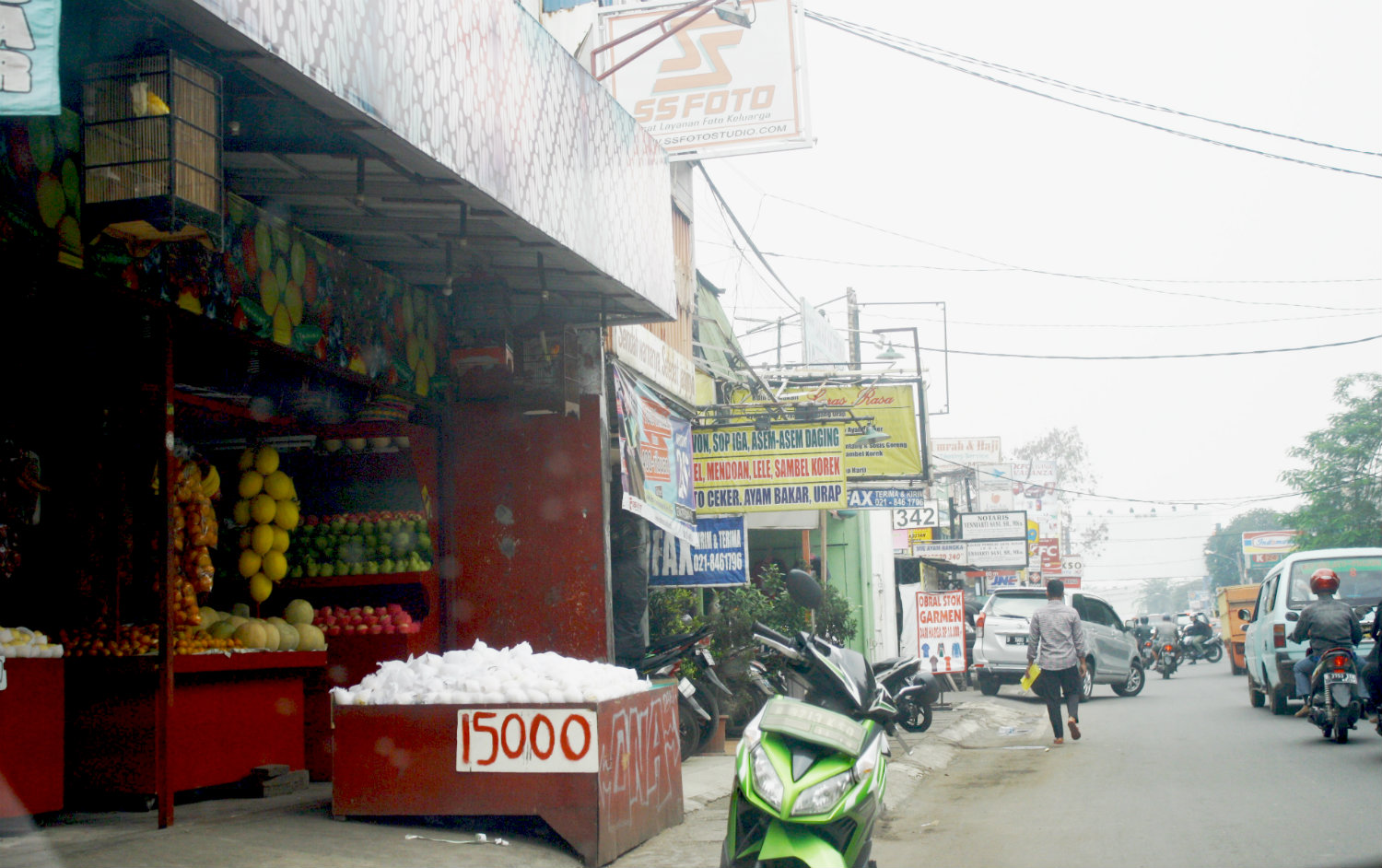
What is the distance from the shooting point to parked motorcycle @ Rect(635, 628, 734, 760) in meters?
9.98

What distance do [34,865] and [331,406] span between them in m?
4.37

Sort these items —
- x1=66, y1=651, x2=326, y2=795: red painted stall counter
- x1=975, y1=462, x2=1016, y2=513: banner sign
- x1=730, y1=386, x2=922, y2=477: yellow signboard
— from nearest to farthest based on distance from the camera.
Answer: x1=66, y1=651, x2=326, y2=795: red painted stall counter < x1=730, y1=386, x2=922, y2=477: yellow signboard < x1=975, y1=462, x2=1016, y2=513: banner sign

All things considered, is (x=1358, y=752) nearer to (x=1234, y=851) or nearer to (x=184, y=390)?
(x=1234, y=851)

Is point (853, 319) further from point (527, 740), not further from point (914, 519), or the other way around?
point (527, 740)

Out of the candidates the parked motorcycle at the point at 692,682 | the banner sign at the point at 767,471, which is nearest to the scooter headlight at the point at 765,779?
the parked motorcycle at the point at 692,682

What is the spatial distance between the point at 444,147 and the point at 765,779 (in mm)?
3150

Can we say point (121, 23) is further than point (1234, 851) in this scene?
No

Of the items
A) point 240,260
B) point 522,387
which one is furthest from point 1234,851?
point 240,260

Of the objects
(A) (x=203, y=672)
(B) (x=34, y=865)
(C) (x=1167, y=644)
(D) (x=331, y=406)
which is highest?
(D) (x=331, y=406)

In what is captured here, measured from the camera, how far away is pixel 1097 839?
689 cm

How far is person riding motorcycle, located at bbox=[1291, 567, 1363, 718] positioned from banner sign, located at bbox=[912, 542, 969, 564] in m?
26.3

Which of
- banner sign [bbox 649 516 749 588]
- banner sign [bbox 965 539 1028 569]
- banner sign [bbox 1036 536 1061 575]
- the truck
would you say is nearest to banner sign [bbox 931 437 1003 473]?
banner sign [bbox 1036 536 1061 575]

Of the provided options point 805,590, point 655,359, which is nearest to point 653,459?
point 655,359

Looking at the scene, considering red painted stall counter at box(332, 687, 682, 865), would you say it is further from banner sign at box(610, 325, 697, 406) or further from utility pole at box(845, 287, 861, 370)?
utility pole at box(845, 287, 861, 370)
